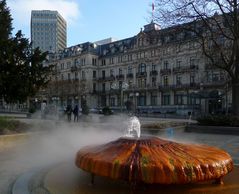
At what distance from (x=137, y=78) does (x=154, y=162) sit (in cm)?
8465

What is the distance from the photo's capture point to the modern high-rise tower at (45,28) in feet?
408

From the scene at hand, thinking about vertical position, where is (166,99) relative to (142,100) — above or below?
above

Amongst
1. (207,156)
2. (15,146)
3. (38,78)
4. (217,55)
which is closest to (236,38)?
(217,55)

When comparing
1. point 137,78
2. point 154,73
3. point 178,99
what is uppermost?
point 154,73

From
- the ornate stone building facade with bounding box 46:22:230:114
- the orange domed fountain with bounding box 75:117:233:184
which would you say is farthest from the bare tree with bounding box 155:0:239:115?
→ the ornate stone building facade with bounding box 46:22:230:114

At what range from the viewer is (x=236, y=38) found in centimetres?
2139

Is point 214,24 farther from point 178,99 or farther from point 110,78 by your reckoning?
point 110,78

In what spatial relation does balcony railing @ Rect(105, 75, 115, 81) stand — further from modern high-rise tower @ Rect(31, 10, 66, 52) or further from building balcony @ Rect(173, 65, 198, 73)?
modern high-rise tower @ Rect(31, 10, 66, 52)

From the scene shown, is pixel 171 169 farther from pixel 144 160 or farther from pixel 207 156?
pixel 207 156

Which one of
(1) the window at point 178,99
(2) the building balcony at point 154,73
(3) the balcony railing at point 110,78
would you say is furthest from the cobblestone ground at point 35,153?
(3) the balcony railing at point 110,78

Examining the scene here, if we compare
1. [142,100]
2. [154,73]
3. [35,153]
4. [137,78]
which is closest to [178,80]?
[154,73]

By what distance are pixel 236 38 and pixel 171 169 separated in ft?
56.3

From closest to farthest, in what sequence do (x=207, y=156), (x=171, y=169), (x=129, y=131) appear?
(x=171, y=169) → (x=207, y=156) → (x=129, y=131)

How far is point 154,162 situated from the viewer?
6203 millimetres
